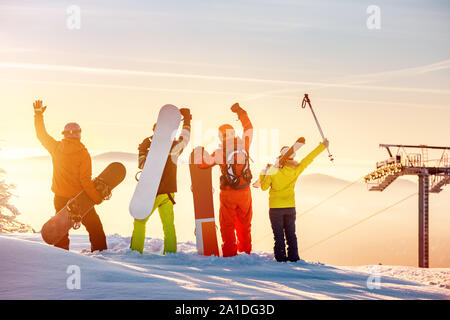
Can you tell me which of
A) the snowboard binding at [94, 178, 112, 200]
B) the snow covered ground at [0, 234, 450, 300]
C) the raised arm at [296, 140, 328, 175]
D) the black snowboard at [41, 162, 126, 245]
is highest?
the raised arm at [296, 140, 328, 175]

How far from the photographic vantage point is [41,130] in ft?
26.8

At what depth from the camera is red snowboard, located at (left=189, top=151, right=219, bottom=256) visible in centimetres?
852

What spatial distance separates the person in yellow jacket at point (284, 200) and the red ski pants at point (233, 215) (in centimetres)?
40

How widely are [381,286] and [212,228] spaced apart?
3.02 m

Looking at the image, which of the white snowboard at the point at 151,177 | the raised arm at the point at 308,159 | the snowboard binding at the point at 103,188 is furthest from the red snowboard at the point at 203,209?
the raised arm at the point at 308,159

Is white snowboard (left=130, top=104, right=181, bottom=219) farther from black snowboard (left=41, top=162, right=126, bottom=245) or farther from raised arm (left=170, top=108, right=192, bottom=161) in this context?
black snowboard (left=41, top=162, right=126, bottom=245)

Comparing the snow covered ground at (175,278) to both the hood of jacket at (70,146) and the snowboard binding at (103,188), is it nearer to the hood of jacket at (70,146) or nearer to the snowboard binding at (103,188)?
the snowboard binding at (103,188)

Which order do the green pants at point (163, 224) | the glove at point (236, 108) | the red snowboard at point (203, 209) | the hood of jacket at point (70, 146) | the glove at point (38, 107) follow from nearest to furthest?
1. the hood of jacket at point (70, 146)
2. the glove at point (38, 107)
3. the green pants at point (163, 224)
4. the red snowboard at point (203, 209)
5. the glove at point (236, 108)

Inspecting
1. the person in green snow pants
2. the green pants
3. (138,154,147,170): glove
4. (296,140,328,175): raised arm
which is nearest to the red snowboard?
the person in green snow pants

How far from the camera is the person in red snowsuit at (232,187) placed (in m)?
8.39

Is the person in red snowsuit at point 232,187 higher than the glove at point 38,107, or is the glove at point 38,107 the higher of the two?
the glove at point 38,107

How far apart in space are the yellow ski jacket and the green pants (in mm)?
1699
